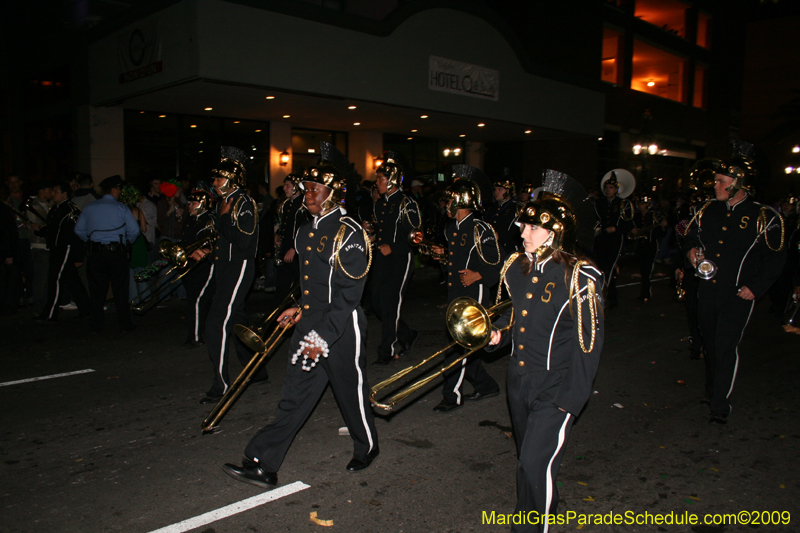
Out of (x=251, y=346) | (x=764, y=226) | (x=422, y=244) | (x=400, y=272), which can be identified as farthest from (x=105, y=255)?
(x=764, y=226)

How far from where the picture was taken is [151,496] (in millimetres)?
3900

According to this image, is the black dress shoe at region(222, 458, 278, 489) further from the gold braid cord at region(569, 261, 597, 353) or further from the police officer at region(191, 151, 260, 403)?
the gold braid cord at region(569, 261, 597, 353)

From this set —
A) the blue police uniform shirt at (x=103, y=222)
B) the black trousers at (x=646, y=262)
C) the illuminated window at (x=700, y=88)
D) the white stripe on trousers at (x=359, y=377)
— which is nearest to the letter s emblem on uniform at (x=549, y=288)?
the white stripe on trousers at (x=359, y=377)

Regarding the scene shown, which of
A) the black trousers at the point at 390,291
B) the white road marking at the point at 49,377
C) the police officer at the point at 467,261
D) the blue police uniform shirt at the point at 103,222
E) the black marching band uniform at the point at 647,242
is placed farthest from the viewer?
the black marching band uniform at the point at 647,242

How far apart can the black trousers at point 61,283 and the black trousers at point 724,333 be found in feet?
28.2

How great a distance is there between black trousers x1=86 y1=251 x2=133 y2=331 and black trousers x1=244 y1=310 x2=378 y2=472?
5503 mm

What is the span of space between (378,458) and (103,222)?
601 cm

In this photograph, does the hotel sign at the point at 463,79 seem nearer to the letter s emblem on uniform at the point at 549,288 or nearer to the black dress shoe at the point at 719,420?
the black dress shoe at the point at 719,420

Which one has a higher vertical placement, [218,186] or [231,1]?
[231,1]

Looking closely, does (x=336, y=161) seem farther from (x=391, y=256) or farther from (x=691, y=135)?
(x=691, y=135)

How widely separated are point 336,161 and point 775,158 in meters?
46.7

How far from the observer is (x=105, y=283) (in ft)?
28.3

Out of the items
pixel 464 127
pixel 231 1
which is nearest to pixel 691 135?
pixel 464 127

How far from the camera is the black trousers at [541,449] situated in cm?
301
